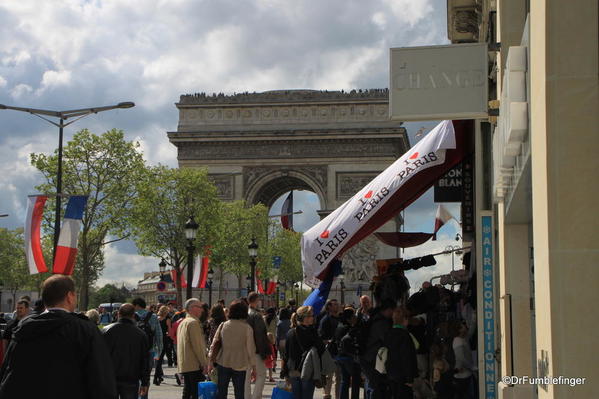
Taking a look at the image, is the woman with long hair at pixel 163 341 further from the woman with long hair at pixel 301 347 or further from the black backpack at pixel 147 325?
the woman with long hair at pixel 301 347

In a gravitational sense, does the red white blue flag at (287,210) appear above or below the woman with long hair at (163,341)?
above

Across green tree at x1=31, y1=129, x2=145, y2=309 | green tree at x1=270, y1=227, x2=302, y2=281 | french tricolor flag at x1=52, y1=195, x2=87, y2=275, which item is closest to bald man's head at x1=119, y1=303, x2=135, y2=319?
french tricolor flag at x1=52, y1=195, x2=87, y2=275

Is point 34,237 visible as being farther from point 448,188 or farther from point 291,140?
point 291,140

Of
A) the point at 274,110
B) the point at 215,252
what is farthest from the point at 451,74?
the point at 274,110

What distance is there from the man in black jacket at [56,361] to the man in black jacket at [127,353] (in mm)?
4804

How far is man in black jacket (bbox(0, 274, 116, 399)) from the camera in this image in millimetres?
6199

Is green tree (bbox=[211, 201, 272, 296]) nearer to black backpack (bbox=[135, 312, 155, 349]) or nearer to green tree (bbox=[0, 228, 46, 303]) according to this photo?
green tree (bbox=[0, 228, 46, 303])

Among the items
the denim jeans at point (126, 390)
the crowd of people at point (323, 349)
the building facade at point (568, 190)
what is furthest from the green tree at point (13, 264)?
the building facade at point (568, 190)

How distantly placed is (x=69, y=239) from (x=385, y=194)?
15915mm

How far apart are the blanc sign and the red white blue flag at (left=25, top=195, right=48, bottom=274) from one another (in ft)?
59.8

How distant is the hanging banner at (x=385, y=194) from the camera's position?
12.4m

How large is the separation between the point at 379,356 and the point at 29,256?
1494cm

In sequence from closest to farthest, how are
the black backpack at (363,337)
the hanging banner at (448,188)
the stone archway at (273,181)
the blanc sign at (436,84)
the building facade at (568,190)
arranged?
the building facade at (568,190) < the blanc sign at (436,84) < the black backpack at (363,337) < the hanging banner at (448,188) < the stone archway at (273,181)

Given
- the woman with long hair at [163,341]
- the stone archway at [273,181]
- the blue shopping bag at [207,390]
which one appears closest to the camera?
the blue shopping bag at [207,390]
